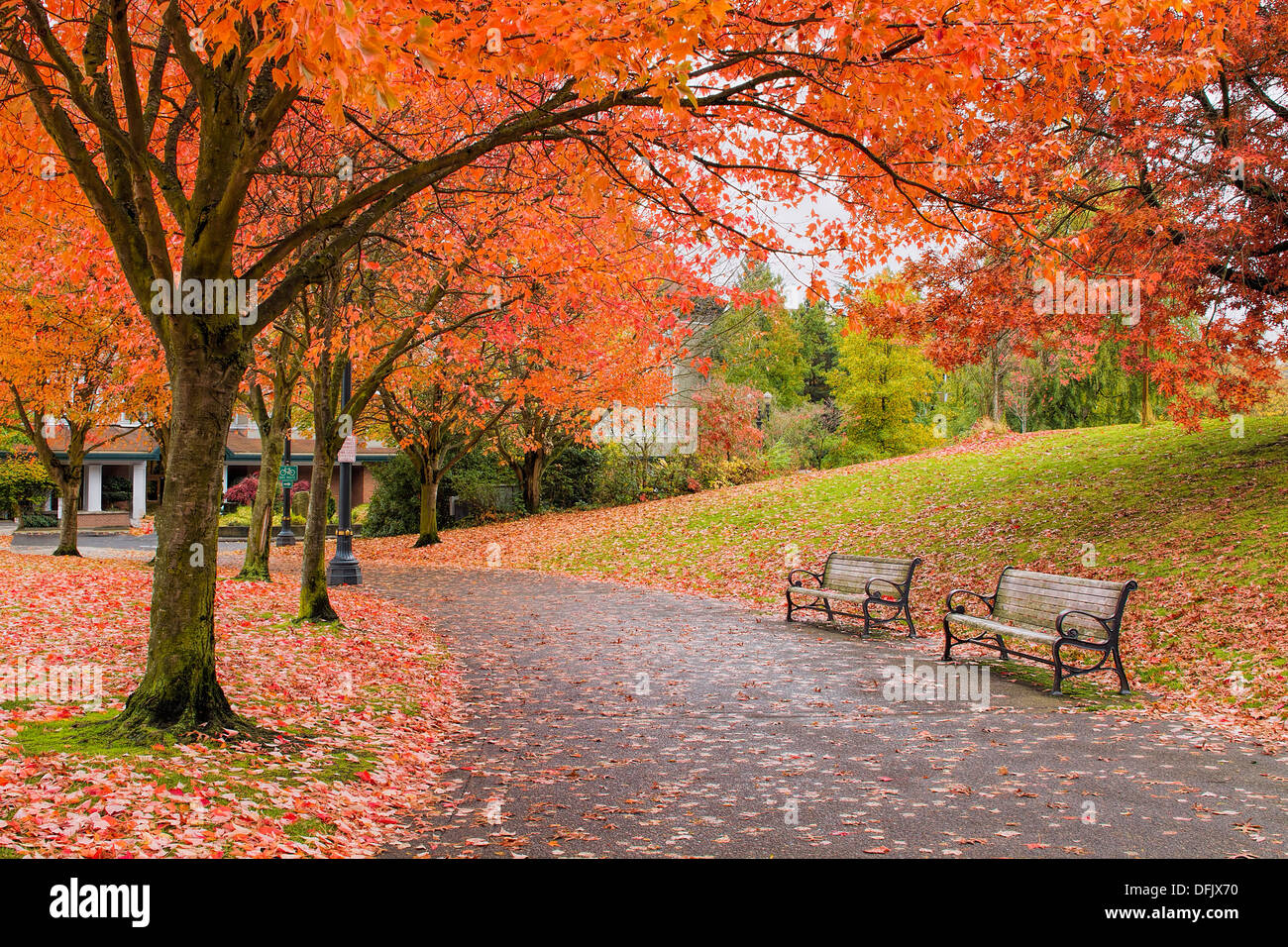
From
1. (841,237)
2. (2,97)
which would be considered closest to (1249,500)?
(841,237)

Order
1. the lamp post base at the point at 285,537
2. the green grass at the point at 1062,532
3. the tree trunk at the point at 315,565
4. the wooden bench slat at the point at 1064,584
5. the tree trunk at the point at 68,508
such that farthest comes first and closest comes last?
the lamp post base at the point at 285,537, the tree trunk at the point at 68,508, the tree trunk at the point at 315,565, the green grass at the point at 1062,532, the wooden bench slat at the point at 1064,584

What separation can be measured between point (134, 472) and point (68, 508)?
81.4 ft

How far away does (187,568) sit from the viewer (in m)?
5.93

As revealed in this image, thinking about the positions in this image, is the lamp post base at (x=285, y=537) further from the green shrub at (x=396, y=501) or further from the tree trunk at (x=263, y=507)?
the tree trunk at (x=263, y=507)

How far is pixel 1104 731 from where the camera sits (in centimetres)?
703

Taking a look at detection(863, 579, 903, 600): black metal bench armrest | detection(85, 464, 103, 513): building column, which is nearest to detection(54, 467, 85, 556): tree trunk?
detection(863, 579, 903, 600): black metal bench armrest

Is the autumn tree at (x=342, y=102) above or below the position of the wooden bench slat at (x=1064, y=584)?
above

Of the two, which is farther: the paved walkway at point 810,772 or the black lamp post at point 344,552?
the black lamp post at point 344,552

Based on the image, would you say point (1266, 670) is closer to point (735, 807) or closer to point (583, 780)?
point (735, 807)

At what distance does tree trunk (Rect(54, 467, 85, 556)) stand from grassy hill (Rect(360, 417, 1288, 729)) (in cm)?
796

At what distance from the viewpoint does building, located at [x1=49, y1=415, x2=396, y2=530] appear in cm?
4222

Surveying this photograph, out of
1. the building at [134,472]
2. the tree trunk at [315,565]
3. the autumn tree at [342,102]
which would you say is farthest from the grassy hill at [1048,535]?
the building at [134,472]

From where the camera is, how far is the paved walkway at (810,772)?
4.70 metres

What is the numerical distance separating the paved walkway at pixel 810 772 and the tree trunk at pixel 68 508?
60.0ft
